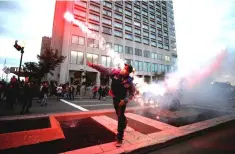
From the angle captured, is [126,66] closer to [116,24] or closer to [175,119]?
[175,119]

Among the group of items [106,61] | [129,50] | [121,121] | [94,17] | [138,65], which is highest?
[94,17]

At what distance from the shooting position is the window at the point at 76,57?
3133 cm

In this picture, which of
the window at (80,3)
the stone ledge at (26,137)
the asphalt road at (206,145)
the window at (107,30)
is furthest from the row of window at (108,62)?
Answer: the asphalt road at (206,145)

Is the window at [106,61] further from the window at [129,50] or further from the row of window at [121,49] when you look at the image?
the window at [129,50]

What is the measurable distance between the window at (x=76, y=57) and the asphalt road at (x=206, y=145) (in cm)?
3047

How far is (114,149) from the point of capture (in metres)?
3.12

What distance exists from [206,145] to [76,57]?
103ft

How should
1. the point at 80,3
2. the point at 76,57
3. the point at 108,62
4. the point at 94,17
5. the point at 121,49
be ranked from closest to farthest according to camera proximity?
the point at 76,57, the point at 80,3, the point at 94,17, the point at 108,62, the point at 121,49

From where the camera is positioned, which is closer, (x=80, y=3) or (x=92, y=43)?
(x=80, y=3)

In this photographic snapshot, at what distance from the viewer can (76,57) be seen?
31891mm

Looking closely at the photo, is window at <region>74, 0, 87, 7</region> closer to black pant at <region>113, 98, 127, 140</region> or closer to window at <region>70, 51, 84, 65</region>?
window at <region>70, 51, 84, 65</region>

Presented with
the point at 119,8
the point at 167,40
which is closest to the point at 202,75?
the point at 119,8

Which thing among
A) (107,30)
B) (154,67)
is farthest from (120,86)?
(154,67)

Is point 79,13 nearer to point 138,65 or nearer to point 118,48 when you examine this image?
point 118,48
